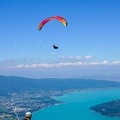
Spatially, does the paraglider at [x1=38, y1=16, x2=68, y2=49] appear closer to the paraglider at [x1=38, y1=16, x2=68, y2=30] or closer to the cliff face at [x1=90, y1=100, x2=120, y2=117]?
the paraglider at [x1=38, y1=16, x2=68, y2=30]

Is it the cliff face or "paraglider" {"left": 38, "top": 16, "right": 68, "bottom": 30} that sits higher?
"paraglider" {"left": 38, "top": 16, "right": 68, "bottom": 30}

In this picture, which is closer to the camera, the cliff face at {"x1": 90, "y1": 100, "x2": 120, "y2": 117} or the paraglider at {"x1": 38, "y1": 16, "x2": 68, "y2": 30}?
the paraglider at {"x1": 38, "y1": 16, "x2": 68, "y2": 30}

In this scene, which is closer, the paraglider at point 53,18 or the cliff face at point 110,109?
the paraglider at point 53,18

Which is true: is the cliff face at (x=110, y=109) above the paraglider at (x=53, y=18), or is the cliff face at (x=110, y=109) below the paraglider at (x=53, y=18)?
below

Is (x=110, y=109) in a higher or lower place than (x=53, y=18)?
lower

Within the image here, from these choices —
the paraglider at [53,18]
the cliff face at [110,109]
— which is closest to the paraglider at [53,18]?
the paraglider at [53,18]

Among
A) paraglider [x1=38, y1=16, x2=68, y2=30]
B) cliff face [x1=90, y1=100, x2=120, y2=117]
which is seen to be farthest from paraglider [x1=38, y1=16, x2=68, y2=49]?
cliff face [x1=90, y1=100, x2=120, y2=117]

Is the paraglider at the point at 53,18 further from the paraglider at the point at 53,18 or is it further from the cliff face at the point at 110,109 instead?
the cliff face at the point at 110,109

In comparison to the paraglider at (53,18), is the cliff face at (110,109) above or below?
below

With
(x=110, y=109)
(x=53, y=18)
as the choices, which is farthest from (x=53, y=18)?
(x=110, y=109)

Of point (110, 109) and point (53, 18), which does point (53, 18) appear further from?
point (110, 109)

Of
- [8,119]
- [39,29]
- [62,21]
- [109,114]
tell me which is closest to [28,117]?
[62,21]
